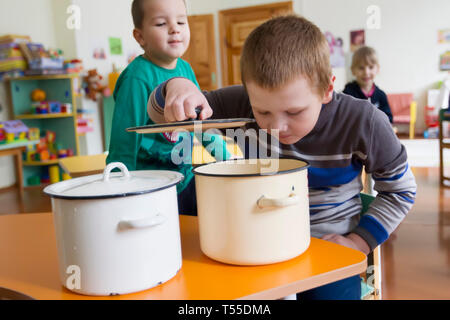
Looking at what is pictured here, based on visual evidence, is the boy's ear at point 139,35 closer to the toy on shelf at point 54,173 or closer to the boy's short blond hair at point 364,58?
the boy's short blond hair at point 364,58

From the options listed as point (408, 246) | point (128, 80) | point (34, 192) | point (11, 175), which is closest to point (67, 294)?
point (128, 80)

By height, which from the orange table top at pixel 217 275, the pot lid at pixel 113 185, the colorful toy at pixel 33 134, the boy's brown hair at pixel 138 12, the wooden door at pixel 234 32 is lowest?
the colorful toy at pixel 33 134

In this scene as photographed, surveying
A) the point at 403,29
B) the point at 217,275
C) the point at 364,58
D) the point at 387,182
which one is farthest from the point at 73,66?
the point at 403,29

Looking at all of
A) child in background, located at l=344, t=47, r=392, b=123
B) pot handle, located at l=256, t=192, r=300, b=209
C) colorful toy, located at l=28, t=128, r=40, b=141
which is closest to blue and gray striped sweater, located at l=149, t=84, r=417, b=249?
pot handle, located at l=256, t=192, r=300, b=209

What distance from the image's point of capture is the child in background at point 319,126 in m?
0.71

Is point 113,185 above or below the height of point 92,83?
below

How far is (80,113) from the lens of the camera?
4.89 meters

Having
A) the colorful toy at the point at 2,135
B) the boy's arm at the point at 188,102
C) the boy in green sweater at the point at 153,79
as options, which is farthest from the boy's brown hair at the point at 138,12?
the colorful toy at the point at 2,135

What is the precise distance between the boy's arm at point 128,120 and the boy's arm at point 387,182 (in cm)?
52

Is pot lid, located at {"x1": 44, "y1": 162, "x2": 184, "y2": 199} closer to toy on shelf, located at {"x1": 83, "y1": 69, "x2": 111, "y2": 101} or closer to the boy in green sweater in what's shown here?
the boy in green sweater

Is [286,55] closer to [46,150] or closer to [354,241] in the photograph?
[354,241]

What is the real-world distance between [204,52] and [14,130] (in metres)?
4.05

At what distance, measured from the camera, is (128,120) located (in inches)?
41.7
